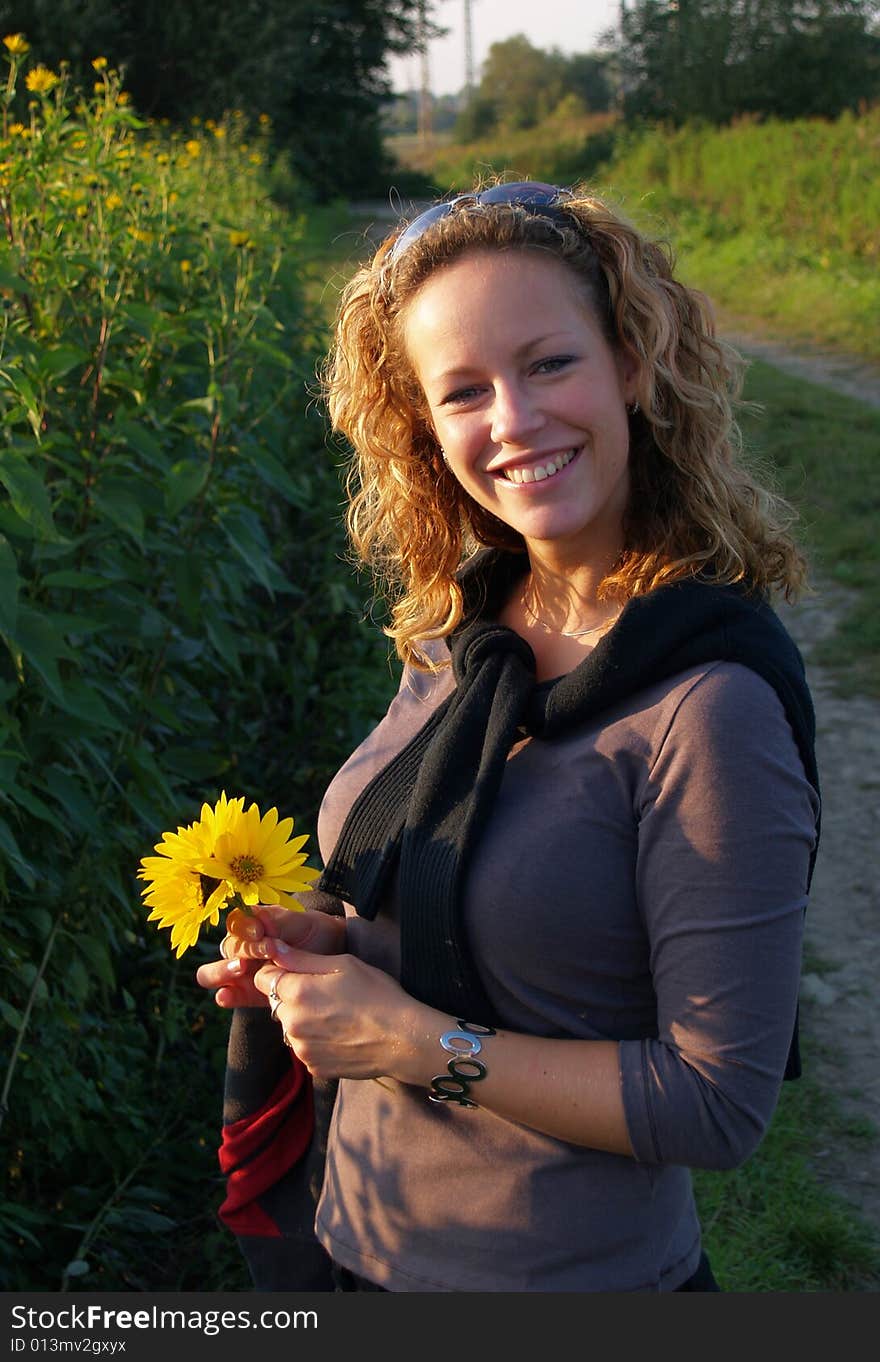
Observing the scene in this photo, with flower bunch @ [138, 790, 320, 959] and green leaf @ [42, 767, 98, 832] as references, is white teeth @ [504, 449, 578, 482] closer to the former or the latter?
flower bunch @ [138, 790, 320, 959]

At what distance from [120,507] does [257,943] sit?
3.42 ft

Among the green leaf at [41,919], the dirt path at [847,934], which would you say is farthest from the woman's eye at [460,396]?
the dirt path at [847,934]

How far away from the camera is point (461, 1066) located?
1.36 metres

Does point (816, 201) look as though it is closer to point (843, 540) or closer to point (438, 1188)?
point (843, 540)

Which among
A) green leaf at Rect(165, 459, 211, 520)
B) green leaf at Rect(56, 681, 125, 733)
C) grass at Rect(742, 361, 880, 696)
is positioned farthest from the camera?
grass at Rect(742, 361, 880, 696)

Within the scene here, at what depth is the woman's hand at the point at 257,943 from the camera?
149 cm

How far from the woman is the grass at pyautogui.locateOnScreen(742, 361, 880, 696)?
2782 millimetres

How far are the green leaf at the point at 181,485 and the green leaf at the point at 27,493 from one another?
0.41 metres

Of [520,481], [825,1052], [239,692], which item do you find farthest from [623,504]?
[239,692]

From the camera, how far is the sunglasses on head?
157 centimetres

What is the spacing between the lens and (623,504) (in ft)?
5.25

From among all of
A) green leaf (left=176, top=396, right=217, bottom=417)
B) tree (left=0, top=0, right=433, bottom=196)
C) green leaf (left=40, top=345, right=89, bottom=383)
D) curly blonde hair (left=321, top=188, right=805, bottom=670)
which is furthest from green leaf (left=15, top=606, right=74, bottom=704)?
tree (left=0, top=0, right=433, bottom=196)

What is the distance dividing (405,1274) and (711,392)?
1.03 meters

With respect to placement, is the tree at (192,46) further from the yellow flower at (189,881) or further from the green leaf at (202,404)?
the yellow flower at (189,881)
